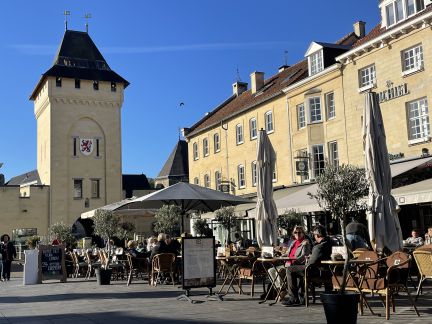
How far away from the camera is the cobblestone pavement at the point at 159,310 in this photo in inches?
322

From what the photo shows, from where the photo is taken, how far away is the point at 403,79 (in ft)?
70.4

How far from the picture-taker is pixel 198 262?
1085 centimetres

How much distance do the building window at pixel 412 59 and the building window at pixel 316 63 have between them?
18.4ft

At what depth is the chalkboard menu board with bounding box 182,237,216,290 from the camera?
10672 mm

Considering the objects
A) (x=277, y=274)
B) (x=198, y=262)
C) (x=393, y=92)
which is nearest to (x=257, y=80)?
(x=393, y=92)

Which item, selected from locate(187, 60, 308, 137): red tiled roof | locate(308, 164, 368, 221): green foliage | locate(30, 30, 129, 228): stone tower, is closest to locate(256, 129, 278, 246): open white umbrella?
locate(308, 164, 368, 221): green foliage

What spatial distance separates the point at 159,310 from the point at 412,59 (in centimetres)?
1622

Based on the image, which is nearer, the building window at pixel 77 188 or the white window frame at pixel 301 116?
the white window frame at pixel 301 116

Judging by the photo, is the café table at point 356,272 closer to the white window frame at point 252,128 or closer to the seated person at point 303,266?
the seated person at point 303,266

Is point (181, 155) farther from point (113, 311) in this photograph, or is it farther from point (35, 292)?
point (113, 311)

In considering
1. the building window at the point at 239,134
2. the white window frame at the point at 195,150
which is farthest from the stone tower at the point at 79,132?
the building window at the point at 239,134

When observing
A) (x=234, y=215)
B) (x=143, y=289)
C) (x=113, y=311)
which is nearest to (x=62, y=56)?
(x=234, y=215)

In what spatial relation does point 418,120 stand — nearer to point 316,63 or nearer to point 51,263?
point 316,63

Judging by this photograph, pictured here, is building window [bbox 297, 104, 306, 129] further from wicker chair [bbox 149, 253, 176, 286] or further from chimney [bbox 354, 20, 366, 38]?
wicker chair [bbox 149, 253, 176, 286]
